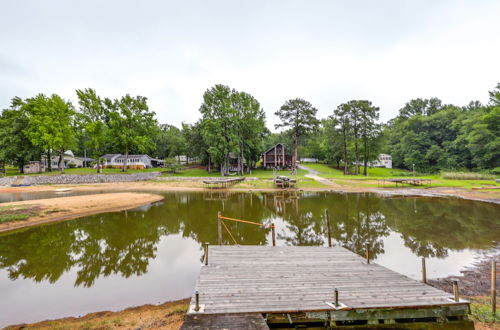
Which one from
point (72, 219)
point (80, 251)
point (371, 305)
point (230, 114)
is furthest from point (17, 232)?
point (230, 114)

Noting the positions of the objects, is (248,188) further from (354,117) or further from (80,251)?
A: (354,117)

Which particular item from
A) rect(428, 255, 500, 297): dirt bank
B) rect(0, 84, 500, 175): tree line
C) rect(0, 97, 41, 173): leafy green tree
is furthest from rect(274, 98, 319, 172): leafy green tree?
rect(0, 97, 41, 173): leafy green tree

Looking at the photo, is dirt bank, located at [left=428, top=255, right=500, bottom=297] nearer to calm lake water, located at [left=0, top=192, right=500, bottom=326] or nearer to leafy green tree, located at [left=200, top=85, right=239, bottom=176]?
calm lake water, located at [left=0, top=192, right=500, bottom=326]

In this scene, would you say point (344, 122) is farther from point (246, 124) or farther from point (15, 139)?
point (15, 139)

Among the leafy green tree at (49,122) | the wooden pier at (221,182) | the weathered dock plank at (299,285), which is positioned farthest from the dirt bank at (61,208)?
the leafy green tree at (49,122)

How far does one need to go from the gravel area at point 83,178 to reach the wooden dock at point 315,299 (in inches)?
1832

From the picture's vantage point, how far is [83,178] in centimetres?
4491

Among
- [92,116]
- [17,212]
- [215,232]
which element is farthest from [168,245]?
[92,116]

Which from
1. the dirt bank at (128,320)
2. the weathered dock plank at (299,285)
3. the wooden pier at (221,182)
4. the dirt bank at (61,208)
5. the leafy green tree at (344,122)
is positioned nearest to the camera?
the weathered dock plank at (299,285)

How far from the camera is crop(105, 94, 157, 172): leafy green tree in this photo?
50112 mm

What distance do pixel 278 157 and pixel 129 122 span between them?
120 feet

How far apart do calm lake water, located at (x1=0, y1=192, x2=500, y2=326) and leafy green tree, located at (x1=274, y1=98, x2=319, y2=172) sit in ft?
98.9

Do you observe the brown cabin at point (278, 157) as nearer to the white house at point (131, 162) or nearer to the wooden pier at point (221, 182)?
the wooden pier at point (221, 182)

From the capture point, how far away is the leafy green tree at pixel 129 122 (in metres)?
50.1
